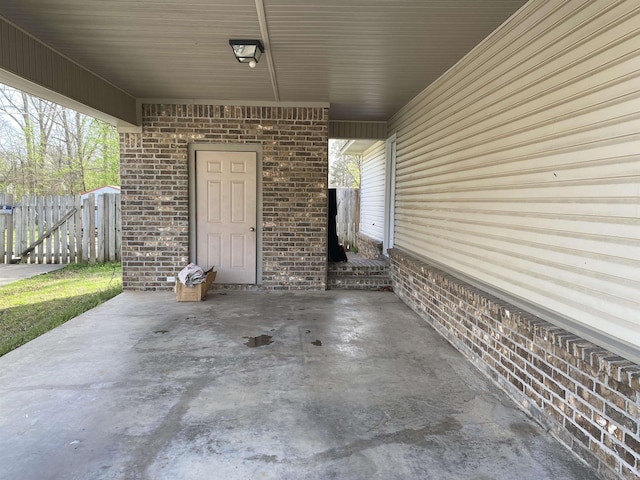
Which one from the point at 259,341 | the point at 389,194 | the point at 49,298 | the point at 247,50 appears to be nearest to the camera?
the point at 247,50

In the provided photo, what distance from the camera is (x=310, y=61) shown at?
468cm

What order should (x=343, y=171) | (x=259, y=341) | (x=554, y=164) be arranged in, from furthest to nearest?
(x=343, y=171)
(x=259, y=341)
(x=554, y=164)

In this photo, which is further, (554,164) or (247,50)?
(247,50)

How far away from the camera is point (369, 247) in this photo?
926 cm

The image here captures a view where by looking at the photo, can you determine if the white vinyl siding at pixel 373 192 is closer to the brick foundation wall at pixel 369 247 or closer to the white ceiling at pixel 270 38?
the brick foundation wall at pixel 369 247

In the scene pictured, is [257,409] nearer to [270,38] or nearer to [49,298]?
[270,38]

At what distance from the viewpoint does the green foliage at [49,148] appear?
1542cm

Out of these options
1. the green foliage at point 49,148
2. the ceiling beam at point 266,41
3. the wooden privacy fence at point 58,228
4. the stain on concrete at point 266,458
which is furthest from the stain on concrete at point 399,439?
the green foliage at point 49,148

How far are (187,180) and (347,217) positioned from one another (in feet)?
20.4

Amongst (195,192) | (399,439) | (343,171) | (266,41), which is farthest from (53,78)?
(343,171)

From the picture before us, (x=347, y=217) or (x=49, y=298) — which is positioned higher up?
(x=347, y=217)

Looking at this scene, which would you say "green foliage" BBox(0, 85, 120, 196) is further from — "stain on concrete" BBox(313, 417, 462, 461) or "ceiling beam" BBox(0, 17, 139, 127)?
"stain on concrete" BBox(313, 417, 462, 461)

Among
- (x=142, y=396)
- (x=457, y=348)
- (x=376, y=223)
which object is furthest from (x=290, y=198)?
(x=142, y=396)

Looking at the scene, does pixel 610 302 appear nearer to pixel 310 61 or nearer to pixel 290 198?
pixel 310 61
